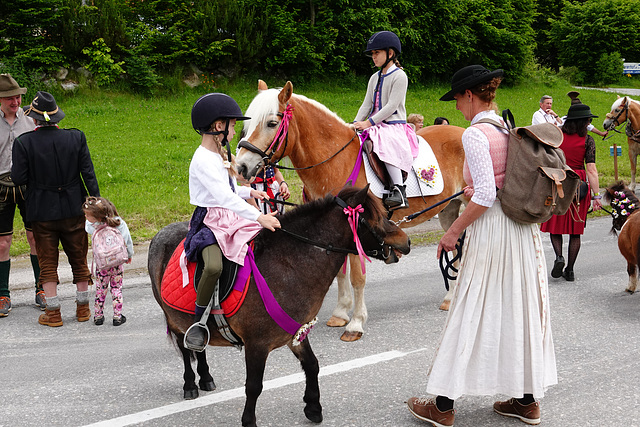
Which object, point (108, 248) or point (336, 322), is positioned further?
point (108, 248)

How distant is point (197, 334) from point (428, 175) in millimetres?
3845

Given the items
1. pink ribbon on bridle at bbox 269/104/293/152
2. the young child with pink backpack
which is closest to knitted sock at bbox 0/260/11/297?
the young child with pink backpack

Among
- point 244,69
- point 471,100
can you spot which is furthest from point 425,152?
point 244,69

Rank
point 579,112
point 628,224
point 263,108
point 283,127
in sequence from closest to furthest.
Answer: point 263,108, point 283,127, point 628,224, point 579,112

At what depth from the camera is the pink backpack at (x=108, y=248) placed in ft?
21.9

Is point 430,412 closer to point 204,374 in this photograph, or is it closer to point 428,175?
point 204,374

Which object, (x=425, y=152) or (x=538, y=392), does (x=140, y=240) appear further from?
(x=538, y=392)

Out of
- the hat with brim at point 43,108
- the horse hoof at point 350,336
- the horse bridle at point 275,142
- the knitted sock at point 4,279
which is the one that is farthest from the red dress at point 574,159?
the knitted sock at point 4,279

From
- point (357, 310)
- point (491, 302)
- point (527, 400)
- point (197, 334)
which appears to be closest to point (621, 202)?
point (357, 310)

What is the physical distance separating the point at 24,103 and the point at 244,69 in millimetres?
8577

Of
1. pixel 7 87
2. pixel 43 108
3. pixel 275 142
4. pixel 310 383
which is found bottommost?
pixel 310 383

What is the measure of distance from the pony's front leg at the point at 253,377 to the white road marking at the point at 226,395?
685 millimetres

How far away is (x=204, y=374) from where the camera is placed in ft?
16.4

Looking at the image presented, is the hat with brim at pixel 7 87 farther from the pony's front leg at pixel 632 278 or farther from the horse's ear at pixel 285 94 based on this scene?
the pony's front leg at pixel 632 278
